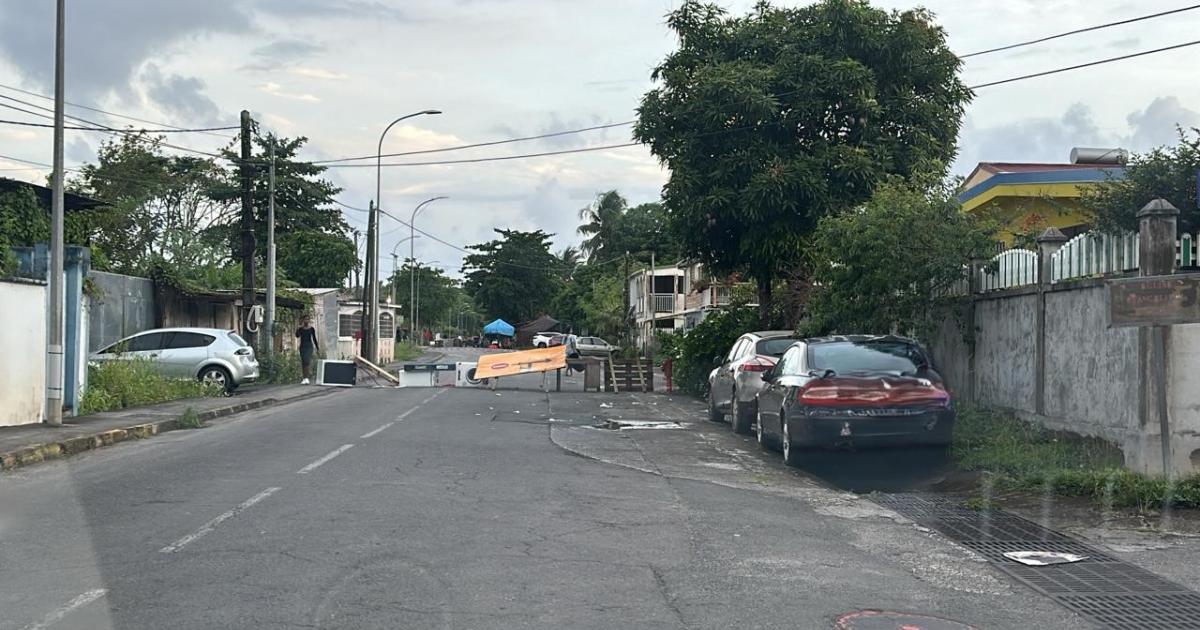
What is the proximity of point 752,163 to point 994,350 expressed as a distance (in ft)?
29.2

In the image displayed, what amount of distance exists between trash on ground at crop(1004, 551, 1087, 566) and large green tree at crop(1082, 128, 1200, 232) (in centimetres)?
724

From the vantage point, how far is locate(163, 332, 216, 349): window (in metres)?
26.2

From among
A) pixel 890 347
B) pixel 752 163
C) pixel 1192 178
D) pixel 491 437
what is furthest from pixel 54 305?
pixel 1192 178

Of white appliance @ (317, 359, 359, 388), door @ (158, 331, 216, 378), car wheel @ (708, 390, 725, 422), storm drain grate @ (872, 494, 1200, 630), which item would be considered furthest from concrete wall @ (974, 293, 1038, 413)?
white appliance @ (317, 359, 359, 388)

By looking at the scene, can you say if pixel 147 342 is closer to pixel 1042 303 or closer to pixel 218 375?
pixel 218 375

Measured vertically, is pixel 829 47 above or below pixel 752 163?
above

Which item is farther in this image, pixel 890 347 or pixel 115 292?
pixel 115 292

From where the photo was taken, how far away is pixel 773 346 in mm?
17391

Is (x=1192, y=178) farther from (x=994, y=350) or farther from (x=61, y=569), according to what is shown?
(x=61, y=569)

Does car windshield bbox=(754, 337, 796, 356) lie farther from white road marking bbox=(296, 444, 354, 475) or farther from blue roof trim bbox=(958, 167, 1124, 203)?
blue roof trim bbox=(958, 167, 1124, 203)

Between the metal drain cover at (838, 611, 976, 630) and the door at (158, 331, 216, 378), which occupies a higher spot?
the door at (158, 331, 216, 378)

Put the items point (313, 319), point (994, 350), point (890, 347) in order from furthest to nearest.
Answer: point (313, 319) → point (994, 350) → point (890, 347)

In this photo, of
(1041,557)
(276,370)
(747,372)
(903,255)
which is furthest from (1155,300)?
(276,370)

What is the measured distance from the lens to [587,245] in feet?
292
